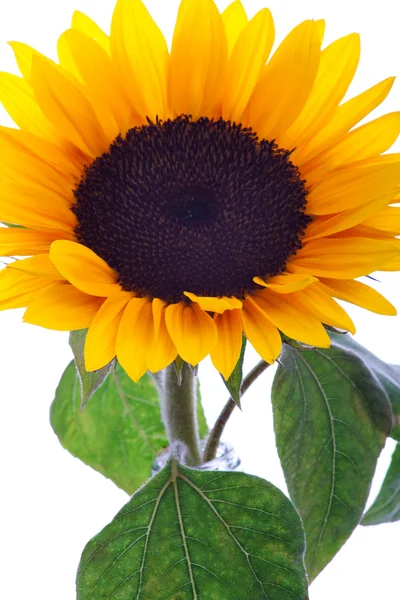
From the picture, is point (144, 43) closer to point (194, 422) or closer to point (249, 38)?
point (249, 38)

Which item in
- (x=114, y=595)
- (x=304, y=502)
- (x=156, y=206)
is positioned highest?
(x=156, y=206)

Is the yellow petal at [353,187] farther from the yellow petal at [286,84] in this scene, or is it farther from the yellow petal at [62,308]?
the yellow petal at [62,308]

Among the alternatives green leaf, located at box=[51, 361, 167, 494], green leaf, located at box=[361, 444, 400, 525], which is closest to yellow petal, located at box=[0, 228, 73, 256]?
green leaf, located at box=[51, 361, 167, 494]

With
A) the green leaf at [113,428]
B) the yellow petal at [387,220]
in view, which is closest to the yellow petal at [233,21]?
the yellow petal at [387,220]

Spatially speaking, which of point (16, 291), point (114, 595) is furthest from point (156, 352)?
point (114, 595)

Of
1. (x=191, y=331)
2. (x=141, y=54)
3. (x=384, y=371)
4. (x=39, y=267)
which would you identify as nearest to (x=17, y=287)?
(x=39, y=267)

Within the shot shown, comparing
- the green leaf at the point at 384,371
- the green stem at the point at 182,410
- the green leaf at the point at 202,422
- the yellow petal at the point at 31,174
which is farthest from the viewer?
the green leaf at the point at 202,422
